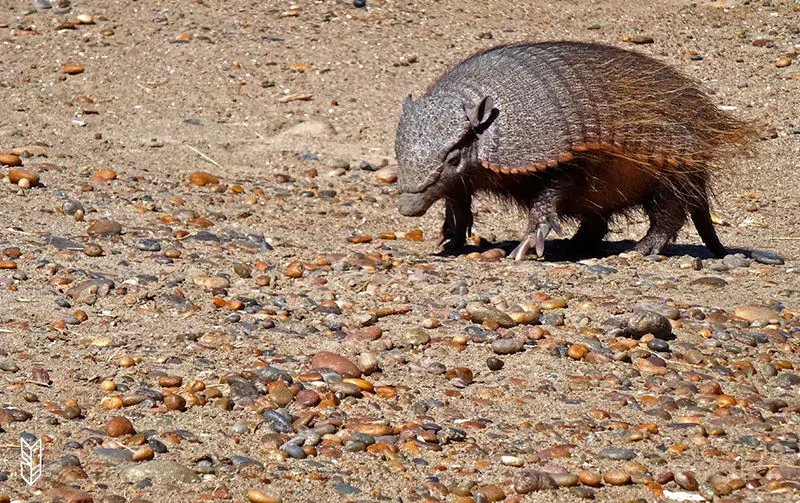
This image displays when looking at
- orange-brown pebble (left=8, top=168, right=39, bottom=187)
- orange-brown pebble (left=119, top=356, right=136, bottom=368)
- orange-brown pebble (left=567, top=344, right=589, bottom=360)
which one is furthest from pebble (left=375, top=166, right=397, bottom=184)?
orange-brown pebble (left=119, top=356, right=136, bottom=368)

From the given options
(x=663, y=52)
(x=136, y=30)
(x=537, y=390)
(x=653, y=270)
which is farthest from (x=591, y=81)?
(x=136, y=30)

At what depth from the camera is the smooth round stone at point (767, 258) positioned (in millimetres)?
6866

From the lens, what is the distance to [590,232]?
7465 millimetres

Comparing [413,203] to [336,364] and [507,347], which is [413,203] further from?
[336,364]

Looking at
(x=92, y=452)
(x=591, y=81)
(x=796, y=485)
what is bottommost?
(x=92, y=452)

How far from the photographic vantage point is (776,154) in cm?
977

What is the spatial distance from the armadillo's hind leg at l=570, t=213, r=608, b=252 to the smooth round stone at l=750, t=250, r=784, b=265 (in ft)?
3.18

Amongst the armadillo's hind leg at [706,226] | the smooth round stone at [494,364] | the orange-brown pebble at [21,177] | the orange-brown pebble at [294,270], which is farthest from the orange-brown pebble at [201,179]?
the smooth round stone at [494,364]

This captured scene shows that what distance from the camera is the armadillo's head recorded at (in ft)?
21.9

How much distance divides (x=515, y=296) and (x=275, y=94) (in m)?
5.35

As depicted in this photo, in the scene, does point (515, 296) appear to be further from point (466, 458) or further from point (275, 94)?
point (275, 94)

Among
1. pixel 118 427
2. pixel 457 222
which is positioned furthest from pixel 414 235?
pixel 118 427

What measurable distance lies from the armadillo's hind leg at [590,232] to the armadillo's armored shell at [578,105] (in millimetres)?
715

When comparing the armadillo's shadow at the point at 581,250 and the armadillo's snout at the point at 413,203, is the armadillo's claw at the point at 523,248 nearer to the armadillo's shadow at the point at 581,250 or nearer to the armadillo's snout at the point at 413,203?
the armadillo's shadow at the point at 581,250
